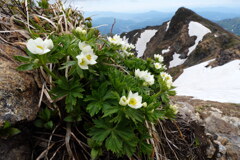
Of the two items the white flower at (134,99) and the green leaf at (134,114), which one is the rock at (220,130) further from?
the white flower at (134,99)

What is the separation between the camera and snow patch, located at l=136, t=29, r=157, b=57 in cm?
6839

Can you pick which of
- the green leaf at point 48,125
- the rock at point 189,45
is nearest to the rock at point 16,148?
the green leaf at point 48,125

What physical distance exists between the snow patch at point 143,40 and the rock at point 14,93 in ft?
213

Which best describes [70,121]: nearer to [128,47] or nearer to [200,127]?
[128,47]

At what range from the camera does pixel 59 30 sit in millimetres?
2781

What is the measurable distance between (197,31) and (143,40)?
23936 mm

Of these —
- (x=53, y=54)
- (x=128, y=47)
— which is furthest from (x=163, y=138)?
(x=53, y=54)

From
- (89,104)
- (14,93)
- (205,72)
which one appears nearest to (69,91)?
(89,104)

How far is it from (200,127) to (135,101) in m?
2.22

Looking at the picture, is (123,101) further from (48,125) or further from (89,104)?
(48,125)

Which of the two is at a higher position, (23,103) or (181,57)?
(23,103)

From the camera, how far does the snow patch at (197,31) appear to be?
49.1 meters

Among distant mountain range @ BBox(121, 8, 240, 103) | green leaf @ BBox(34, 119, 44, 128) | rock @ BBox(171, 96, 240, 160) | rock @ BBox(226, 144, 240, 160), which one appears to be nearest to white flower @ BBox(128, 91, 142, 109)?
green leaf @ BBox(34, 119, 44, 128)

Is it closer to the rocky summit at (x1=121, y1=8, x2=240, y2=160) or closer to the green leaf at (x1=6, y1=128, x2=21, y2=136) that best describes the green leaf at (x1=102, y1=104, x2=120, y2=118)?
the green leaf at (x1=6, y1=128, x2=21, y2=136)
